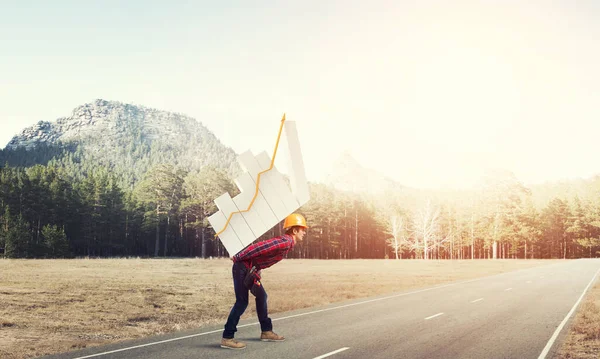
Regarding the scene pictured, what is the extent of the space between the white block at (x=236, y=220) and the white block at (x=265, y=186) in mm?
424

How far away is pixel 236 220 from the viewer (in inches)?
261

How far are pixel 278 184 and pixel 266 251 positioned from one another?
65.2 inches

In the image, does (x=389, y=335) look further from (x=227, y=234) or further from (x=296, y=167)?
(x=296, y=167)

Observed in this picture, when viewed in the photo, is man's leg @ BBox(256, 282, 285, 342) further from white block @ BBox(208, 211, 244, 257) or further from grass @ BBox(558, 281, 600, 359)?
grass @ BBox(558, 281, 600, 359)

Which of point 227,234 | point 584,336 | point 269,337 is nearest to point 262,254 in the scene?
point 227,234

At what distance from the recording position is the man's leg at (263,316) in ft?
27.6

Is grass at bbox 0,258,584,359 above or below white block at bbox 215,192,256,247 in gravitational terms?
below

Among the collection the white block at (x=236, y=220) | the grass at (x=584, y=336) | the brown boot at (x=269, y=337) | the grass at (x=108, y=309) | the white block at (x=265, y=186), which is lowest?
the grass at (x=108, y=309)

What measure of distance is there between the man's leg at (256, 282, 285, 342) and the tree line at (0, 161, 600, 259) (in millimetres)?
68539

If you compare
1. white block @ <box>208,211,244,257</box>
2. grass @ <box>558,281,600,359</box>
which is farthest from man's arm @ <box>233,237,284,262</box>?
grass @ <box>558,281,600,359</box>

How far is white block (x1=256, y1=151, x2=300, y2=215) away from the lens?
6.60 m

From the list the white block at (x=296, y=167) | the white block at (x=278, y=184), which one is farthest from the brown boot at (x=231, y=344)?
the white block at (x=296, y=167)

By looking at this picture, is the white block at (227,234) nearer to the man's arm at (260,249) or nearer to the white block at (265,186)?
the white block at (265,186)

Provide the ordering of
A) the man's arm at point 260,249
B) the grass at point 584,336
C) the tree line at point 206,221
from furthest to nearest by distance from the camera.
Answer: the tree line at point 206,221, the grass at point 584,336, the man's arm at point 260,249
